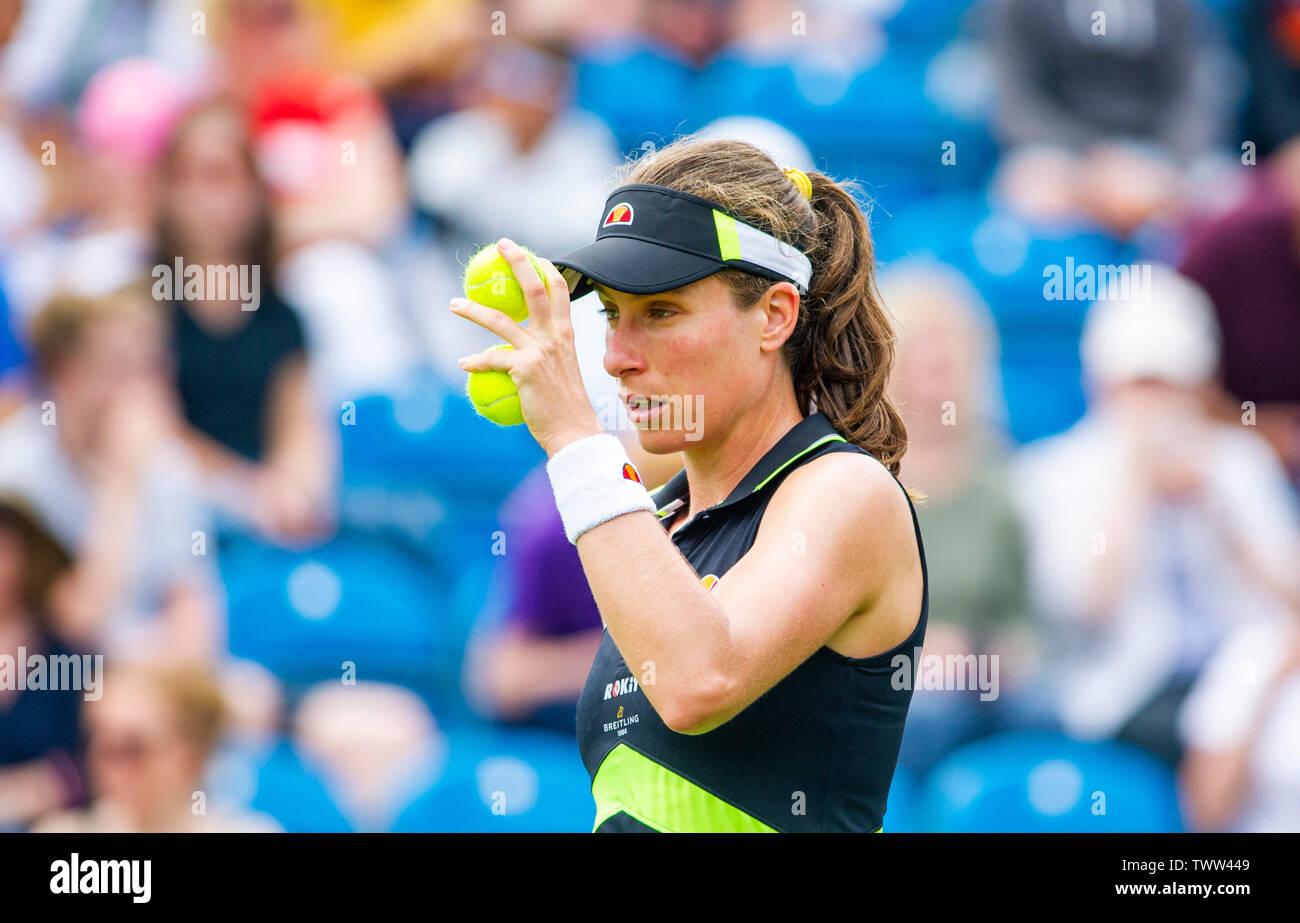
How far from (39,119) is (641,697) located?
→ 16.3 feet

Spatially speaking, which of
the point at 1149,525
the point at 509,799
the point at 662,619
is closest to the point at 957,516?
the point at 1149,525

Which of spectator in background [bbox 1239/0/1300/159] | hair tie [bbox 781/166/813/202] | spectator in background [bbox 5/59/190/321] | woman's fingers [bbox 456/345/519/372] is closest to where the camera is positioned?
woman's fingers [bbox 456/345/519/372]

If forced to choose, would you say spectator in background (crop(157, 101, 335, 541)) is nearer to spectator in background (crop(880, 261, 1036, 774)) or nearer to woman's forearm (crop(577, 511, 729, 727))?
spectator in background (crop(880, 261, 1036, 774))

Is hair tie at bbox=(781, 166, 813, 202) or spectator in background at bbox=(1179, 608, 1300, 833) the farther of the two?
spectator in background at bbox=(1179, 608, 1300, 833)

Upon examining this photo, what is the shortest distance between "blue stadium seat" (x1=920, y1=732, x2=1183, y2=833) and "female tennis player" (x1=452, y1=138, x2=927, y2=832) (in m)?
2.39

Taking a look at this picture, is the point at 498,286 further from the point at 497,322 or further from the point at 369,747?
the point at 369,747

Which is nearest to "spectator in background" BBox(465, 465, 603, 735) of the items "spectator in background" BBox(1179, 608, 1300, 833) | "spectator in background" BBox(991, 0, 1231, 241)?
"spectator in background" BBox(1179, 608, 1300, 833)

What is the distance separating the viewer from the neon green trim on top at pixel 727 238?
2135 millimetres

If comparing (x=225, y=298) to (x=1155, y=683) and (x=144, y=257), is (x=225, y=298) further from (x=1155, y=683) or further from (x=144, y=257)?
(x=1155, y=683)

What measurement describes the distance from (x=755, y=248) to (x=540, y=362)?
40 centimetres

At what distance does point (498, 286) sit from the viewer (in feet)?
6.59

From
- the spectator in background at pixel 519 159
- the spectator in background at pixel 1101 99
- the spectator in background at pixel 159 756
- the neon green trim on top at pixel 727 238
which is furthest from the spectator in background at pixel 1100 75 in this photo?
the neon green trim on top at pixel 727 238

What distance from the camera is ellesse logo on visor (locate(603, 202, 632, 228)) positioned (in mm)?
2213

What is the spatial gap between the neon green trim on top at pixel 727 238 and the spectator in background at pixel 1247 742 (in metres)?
2.98
